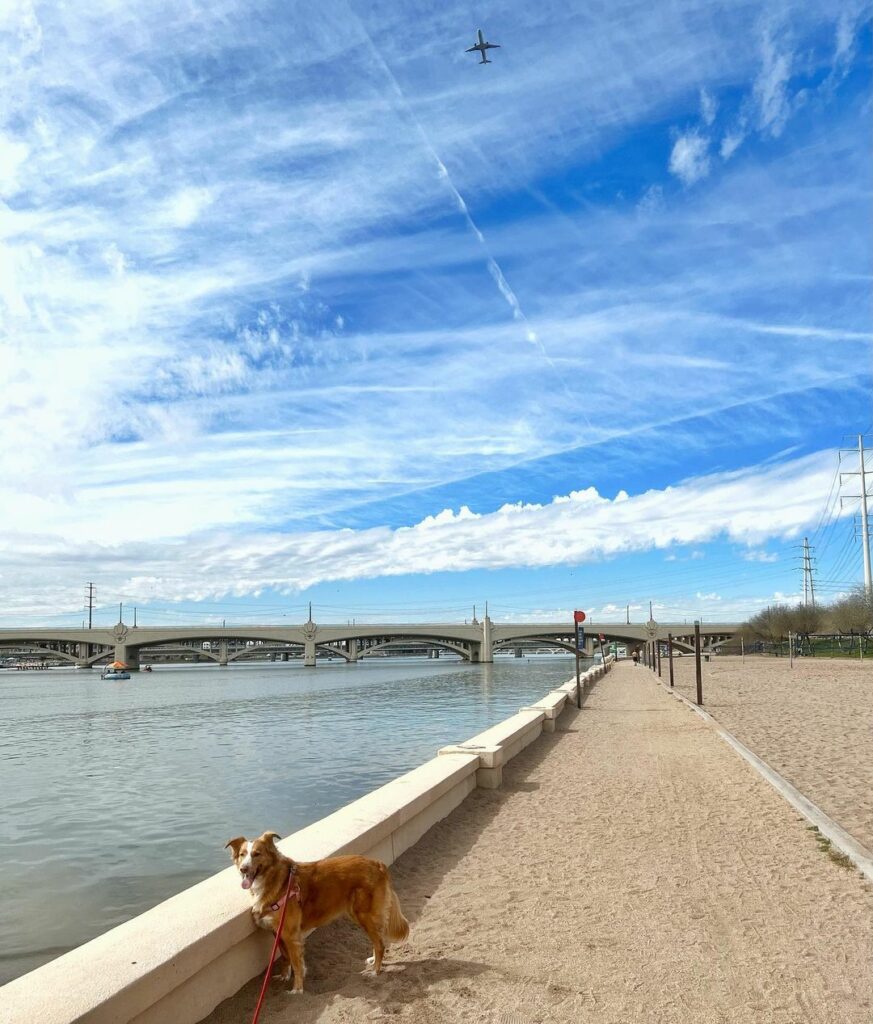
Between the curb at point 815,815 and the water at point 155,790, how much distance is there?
23.2ft

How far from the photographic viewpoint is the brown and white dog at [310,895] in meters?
4.75

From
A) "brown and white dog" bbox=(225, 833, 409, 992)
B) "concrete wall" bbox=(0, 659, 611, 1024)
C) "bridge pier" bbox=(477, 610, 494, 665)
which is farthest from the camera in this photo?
"bridge pier" bbox=(477, 610, 494, 665)

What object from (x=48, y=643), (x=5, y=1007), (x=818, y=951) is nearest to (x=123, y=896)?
(x=5, y=1007)

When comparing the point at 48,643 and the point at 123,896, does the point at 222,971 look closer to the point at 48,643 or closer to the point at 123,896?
the point at 123,896

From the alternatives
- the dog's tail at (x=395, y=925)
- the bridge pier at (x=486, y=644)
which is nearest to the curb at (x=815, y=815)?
the dog's tail at (x=395, y=925)

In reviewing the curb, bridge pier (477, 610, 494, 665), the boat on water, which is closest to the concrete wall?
the curb

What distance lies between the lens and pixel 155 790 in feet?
58.9

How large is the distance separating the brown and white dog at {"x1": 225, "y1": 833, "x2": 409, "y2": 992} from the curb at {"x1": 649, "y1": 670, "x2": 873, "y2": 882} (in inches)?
168

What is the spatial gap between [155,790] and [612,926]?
14.7 m

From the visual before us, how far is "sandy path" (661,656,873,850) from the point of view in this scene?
10.1 meters

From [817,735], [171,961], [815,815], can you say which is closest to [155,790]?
[815,815]

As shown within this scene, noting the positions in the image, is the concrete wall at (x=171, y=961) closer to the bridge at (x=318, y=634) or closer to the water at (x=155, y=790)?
the water at (x=155, y=790)

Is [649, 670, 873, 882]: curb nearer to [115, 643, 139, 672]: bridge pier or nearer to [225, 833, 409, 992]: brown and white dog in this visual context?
[225, 833, 409, 992]: brown and white dog

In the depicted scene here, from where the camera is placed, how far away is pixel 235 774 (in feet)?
65.4
